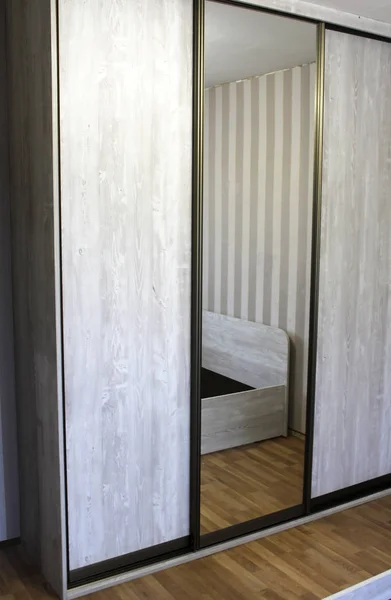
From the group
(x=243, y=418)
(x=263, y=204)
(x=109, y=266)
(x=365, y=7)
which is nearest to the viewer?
(x=109, y=266)

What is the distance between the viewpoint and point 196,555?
2.89 m

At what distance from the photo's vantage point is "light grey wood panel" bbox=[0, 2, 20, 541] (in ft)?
9.11

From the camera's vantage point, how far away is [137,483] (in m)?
2.73

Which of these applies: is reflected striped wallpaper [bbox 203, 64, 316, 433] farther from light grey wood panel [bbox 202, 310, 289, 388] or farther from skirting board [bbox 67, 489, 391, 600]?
skirting board [bbox 67, 489, 391, 600]

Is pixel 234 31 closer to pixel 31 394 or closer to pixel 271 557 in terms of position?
pixel 31 394

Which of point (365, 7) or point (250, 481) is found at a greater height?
point (365, 7)

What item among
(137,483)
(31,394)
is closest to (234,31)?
A: (31,394)

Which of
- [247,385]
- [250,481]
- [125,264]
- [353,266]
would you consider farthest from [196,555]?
[353,266]

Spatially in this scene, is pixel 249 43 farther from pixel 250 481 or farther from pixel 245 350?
pixel 250 481

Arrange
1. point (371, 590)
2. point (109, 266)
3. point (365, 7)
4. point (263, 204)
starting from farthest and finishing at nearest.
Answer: point (263, 204)
point (365, 7)
point (371, 590)
point (109, 266)

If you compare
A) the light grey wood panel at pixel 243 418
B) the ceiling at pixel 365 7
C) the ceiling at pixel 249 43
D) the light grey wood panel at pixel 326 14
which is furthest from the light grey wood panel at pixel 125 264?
the ceiling at pixel 365 7

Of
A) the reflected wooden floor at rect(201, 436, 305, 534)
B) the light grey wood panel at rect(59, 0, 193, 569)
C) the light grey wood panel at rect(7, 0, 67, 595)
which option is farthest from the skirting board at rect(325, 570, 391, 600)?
the light grey wood panel at rect(7, 0, 67, 595)

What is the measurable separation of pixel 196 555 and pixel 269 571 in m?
0.33

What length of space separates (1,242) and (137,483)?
119 cm
